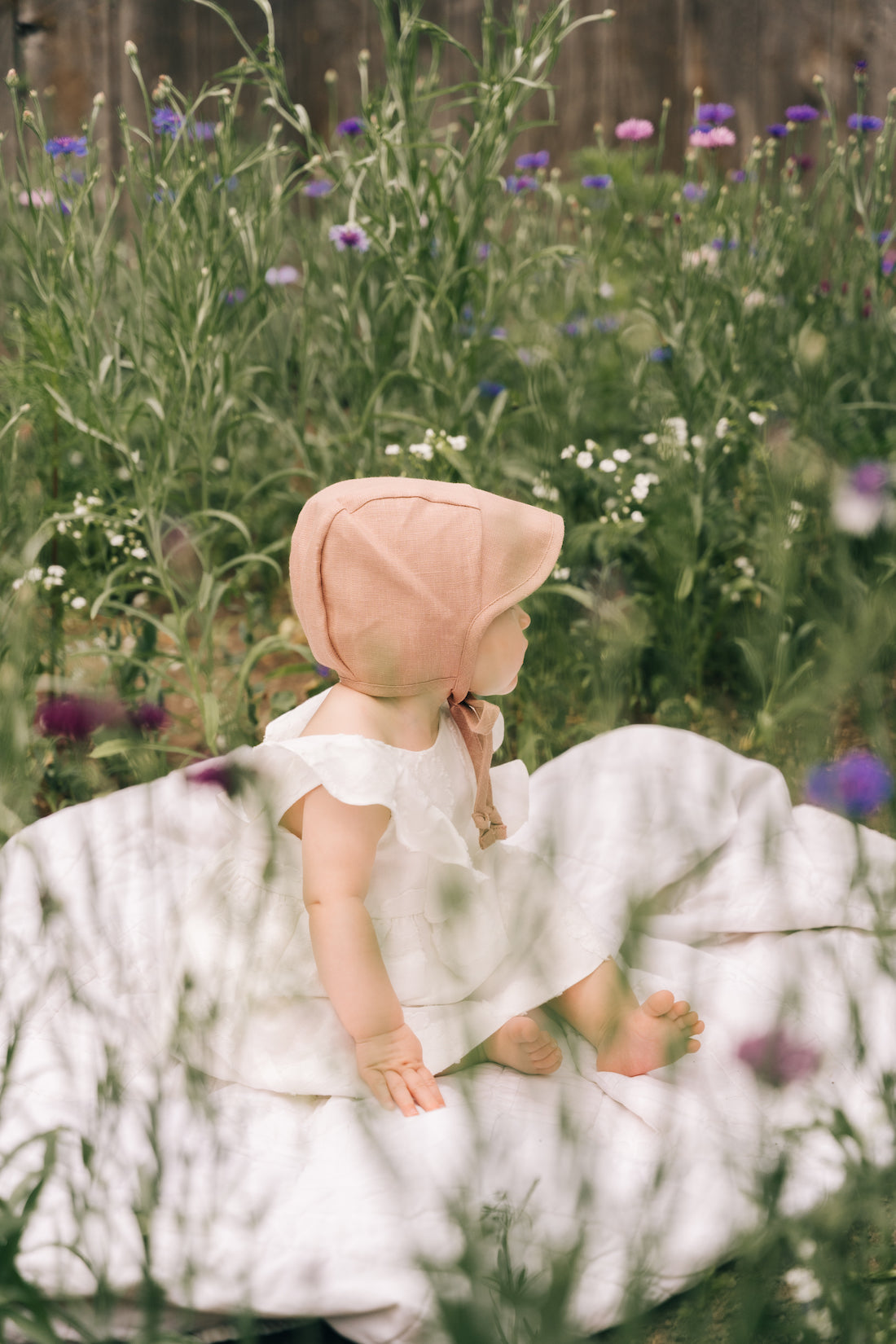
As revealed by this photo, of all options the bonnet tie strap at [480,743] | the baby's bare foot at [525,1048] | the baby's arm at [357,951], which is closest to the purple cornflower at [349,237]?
the bonnet tie strap at [480,743]

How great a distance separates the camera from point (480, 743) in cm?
134

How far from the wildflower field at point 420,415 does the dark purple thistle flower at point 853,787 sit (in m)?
0.68

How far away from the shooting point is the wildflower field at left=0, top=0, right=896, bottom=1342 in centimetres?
180

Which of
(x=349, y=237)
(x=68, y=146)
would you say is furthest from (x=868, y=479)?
(x=68, y=146)

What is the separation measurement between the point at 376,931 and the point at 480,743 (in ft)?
0.79

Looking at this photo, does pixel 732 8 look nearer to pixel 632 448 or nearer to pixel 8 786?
pixel 632 448

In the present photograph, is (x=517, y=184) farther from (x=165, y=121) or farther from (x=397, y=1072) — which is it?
(x=397, y=1072)

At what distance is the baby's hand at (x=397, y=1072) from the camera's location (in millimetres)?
1106

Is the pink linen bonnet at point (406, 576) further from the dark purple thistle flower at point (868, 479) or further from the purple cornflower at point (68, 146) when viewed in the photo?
the purple cornflower at point (68, 146)

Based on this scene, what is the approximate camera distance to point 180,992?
0.75m

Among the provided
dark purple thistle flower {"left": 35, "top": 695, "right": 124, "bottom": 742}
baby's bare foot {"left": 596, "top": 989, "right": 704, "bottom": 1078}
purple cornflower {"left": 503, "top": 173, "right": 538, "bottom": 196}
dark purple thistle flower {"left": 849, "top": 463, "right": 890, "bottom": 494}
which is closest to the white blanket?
baby's bare foot {"left": 596, "top": 989, "right": 704, "bottom": 1078}

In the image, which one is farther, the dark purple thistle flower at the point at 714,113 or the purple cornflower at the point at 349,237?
the dark purple thistle flower at the point at 714,113

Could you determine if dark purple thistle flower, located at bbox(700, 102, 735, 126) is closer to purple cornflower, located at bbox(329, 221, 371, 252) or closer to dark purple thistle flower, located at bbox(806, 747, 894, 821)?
purple cornflower, located at bbox(329, 221, 371, 252)

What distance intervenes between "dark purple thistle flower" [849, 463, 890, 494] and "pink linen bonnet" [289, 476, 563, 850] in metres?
0.48
